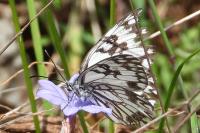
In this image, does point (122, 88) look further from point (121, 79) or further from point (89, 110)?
point (89, 110)

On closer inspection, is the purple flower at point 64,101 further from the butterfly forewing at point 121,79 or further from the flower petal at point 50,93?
the butterfly forewing at point 121,79

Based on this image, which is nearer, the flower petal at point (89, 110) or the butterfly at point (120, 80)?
the flower petal at point (89, 110)

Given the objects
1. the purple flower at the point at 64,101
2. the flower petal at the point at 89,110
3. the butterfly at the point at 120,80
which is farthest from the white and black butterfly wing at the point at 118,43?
the flower petal at the point at 89,110

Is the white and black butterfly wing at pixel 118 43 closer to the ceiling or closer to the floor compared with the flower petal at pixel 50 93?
closer to the ceiling

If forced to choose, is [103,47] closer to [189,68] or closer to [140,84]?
[140,84]

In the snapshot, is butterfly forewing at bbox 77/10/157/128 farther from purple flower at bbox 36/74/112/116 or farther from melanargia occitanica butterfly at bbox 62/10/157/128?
purple flower at bbox 36/74/112/116

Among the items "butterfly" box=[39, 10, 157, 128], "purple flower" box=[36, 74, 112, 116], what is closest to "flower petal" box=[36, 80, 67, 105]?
"purple flower" box=[36, 74, 112, 116]
